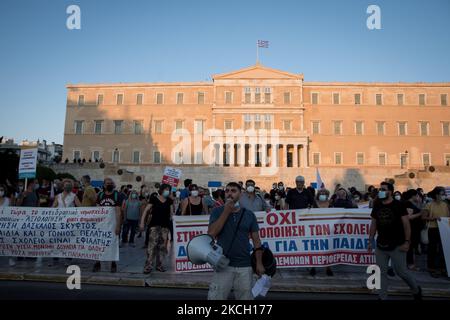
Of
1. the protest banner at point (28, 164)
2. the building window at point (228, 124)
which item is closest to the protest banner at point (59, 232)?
the protest banner at point (28, 164)

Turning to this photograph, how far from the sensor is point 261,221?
727cm

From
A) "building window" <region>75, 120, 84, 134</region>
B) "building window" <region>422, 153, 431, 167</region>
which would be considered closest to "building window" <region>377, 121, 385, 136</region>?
"building window" <region>422, 153, 431, 167</region>

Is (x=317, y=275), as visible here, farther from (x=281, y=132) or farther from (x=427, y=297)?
(x=281, y=132)

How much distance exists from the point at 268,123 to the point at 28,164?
40.3m

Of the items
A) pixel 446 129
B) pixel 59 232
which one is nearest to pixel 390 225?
pixel 59 232

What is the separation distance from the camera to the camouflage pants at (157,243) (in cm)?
690

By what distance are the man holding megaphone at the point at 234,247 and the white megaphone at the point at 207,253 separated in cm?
14

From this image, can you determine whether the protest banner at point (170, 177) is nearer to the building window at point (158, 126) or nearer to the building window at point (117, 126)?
the building window at point (158, 126)

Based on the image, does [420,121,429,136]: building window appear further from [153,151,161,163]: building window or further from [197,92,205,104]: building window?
[153,151,161,163]: building window

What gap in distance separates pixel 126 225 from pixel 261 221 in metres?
5.67

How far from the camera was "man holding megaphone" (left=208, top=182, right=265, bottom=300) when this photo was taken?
11.3 feet

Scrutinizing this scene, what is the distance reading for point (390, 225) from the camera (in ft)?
16.4
